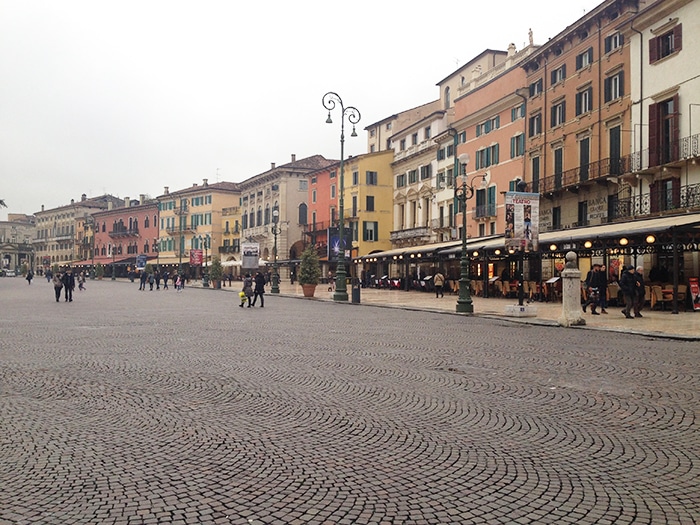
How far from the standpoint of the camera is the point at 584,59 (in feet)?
102

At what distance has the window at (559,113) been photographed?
3250 centimetres

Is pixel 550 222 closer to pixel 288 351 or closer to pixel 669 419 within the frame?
pixel 288 351

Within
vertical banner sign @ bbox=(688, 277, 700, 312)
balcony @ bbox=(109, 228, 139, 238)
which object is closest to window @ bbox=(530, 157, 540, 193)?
vertical banner sign @ bbox=(688, 277, 700, 312)

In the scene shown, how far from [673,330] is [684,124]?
13.2 metres

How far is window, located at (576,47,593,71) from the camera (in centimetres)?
3034

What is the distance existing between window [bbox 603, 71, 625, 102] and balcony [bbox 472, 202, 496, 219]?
37.5 feet

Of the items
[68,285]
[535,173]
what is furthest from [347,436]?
[535,173]

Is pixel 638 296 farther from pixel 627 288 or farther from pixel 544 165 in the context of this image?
pixel 544 165

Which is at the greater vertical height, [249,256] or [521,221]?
[521,221]

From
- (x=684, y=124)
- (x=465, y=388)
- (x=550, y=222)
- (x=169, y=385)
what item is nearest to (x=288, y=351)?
(x=169, y=385)

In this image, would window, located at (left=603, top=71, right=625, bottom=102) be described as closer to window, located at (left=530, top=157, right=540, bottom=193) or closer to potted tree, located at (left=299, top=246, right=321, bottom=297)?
window, located at (left=530, top=157, right=540, bottom=193)

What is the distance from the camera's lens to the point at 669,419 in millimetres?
5781

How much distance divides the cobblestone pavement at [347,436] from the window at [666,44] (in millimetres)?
18623

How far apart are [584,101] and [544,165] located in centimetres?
422
